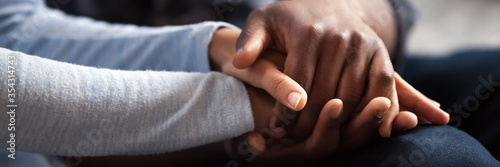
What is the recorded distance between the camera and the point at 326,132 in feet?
1.22

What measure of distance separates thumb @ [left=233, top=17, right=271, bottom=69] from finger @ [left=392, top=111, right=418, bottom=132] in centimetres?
14

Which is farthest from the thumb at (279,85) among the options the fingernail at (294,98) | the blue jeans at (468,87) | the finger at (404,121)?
the blue jeans at (468,87)

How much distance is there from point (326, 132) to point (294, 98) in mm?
51

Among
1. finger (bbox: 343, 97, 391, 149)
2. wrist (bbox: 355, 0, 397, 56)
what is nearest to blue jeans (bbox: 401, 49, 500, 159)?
wrist (bbox: 355, 0, 397, 56)

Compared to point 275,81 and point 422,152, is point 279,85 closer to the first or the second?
point 275,81

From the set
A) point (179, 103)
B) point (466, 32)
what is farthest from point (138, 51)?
point (466, 32)

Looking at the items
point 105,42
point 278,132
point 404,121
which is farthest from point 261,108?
point 105,42

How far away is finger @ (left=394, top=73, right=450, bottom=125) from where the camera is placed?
0.42m

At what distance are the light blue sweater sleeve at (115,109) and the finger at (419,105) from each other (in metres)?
0.15

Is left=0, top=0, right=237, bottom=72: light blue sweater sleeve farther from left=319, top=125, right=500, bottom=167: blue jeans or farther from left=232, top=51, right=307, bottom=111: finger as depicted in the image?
left=319, top=125, right=500, bottom=167: blue jeans

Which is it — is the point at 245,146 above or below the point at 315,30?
below

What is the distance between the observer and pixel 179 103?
0.38m

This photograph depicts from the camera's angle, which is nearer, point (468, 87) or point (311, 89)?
point (311, 89)

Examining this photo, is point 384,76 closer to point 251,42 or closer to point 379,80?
point 379,80
